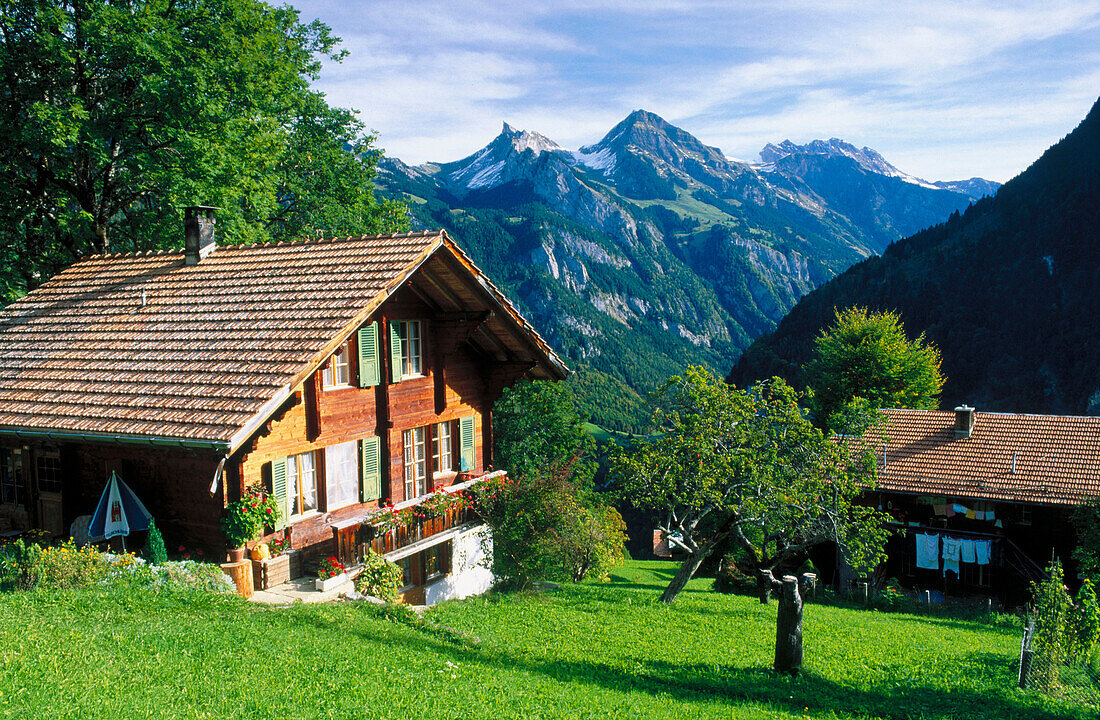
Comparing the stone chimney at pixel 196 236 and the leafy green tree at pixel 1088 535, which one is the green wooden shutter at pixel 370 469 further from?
the leafy green tree at pixel 1088 535

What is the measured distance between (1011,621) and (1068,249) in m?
119

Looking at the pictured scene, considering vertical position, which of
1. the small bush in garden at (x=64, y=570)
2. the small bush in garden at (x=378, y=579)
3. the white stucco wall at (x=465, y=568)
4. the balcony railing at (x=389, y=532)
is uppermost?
the small bush in garden at (x=64, y=570)

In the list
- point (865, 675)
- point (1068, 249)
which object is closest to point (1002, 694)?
point (865, 675)

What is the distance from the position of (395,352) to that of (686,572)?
33.4ft

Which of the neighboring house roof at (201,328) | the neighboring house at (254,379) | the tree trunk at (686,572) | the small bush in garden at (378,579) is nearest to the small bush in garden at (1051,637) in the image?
the tree trunk at (686,572)

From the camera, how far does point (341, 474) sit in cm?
1639

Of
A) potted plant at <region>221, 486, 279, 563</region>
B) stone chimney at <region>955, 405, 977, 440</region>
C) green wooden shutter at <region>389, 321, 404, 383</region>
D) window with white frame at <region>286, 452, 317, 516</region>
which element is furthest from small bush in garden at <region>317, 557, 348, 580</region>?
stone chimney at <region>955, 405, 977, 440</region>

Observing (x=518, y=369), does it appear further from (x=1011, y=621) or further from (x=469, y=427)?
(x=1011, y=621)

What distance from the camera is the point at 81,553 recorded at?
12.2 meters

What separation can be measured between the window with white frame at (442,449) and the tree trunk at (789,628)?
376 inches

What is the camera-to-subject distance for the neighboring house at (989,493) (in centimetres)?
2691

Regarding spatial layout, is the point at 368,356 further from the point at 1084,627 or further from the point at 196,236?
the point at 1084,627

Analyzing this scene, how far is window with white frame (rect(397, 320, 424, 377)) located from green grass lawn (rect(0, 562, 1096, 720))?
5.87 m

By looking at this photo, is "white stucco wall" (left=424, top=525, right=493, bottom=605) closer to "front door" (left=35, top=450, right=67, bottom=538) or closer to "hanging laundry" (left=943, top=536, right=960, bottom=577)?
"front door" (left=35, top=450, right=67, bottom=538)
